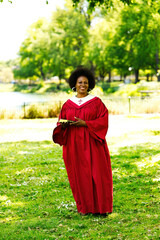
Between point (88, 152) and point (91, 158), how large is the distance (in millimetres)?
106

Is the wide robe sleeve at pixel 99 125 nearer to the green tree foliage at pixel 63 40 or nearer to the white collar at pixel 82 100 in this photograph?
the white collar at pixel 82 100

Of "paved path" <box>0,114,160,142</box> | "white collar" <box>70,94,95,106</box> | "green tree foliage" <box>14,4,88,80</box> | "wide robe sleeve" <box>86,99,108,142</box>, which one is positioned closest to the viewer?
"wide robe sleeve" <box>86,99,108,142</box>

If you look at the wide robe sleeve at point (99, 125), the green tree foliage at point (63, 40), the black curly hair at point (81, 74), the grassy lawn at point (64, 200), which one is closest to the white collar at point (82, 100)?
the wide robe sleeve at point (99, 125)

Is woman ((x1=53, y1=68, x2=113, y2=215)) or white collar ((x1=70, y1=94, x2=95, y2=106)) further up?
white collar ((x1=70, y1=94, x2=95, y2=106))

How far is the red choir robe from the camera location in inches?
198

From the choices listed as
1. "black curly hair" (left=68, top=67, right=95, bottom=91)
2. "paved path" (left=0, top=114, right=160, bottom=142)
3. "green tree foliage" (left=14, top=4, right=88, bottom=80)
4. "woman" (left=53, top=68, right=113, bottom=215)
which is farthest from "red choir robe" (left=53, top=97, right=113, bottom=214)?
"green tree foliage" (left=14, top=4, right=88, bottom=80)

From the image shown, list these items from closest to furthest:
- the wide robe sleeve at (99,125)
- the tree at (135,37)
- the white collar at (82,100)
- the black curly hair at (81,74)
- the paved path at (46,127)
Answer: the wide robe sleeve at (99,125)
the white collar at (82,100)
the black curly hair at (81,74)
the paved path at (46,127)
the tree at (135,37)

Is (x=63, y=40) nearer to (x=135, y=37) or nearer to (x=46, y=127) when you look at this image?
(x=135, y=37)

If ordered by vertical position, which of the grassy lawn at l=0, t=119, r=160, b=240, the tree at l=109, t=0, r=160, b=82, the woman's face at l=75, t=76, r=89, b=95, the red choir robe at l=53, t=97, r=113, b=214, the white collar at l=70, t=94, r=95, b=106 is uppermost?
the tree at l=109, t=0, r=160, b=82

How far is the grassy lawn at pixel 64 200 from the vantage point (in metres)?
4.65

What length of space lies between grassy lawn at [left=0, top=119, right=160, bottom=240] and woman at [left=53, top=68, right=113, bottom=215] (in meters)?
0.29

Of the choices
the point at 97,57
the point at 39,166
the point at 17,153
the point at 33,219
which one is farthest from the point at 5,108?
the point at 97,57

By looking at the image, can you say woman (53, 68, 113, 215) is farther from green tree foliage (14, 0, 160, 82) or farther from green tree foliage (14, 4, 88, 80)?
green tree foliage (14, 4, 88, 80)

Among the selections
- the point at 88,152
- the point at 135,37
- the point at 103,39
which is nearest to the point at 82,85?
the point at 88,152
